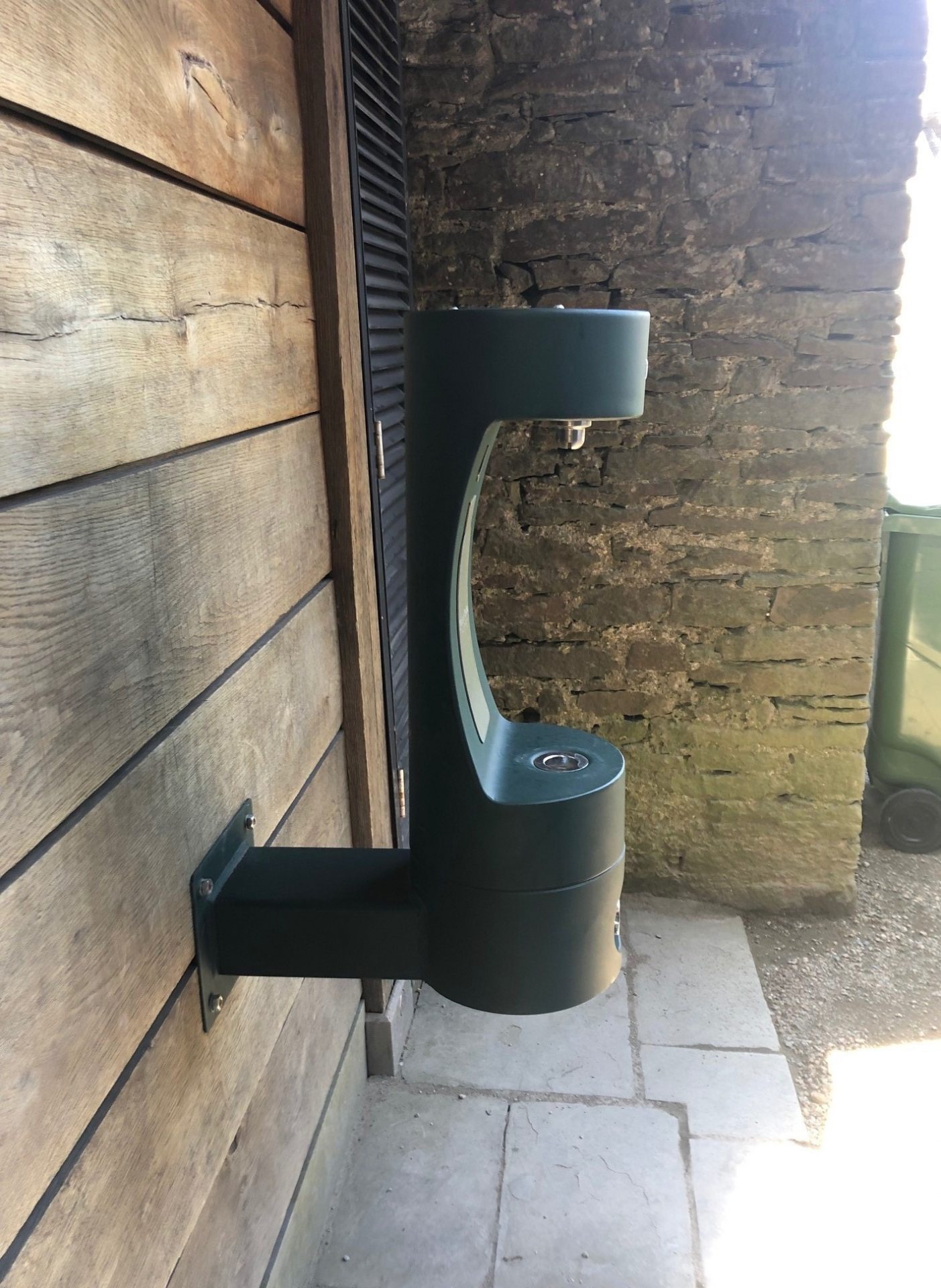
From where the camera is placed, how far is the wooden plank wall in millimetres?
837

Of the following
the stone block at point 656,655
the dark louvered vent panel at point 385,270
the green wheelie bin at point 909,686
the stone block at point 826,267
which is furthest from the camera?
the green wheelie bin at point 909,686

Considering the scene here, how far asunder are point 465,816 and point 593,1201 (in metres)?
1.26

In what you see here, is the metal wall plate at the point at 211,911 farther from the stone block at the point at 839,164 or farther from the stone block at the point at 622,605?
the stone block at the point at 839,164

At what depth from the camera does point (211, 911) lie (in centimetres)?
125

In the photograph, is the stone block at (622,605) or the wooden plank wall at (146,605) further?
the stone block at (622,605)

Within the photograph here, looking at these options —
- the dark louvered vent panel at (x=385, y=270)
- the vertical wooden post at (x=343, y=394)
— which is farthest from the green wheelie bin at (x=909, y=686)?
the vertical wooden post at (x=343, y=394)

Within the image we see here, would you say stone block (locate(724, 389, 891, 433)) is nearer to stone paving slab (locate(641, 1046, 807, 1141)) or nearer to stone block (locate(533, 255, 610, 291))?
stone block (locate(533, 255, 610, 291))

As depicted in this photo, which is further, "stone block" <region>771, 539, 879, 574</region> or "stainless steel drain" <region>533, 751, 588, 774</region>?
"stone block" <region>771, 539, 879, 574</region>

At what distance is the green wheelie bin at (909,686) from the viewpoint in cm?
318

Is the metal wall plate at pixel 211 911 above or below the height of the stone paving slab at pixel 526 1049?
above

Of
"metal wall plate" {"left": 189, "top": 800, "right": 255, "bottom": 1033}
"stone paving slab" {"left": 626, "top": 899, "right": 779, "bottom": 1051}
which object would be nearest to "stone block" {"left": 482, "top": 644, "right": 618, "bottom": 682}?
"stone paving slab" {"left": 626, "top": 899, "right": 779, "bottom": 1051}

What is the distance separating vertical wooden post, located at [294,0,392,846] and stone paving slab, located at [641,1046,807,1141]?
919mm

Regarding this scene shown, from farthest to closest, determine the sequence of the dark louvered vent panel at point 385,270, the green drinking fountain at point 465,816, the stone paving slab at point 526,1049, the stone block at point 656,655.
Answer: the stone block at point 656,655, the stone paving slab at point 526,1049, the dark louvered vent panel at point 385,270, the green drinking fountain at point 465,816

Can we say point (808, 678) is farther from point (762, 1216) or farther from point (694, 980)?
point (762, 1216)
